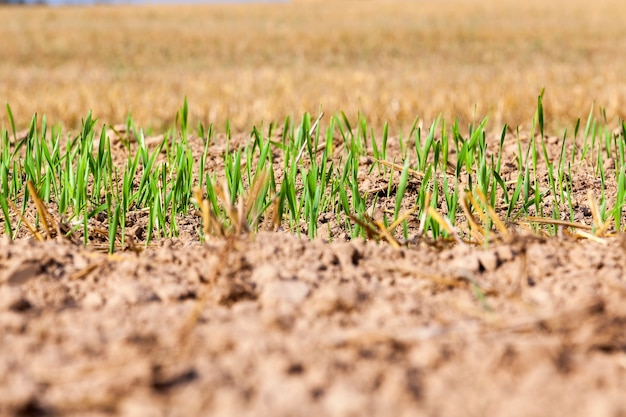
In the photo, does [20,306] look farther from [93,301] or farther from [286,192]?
[286,192]

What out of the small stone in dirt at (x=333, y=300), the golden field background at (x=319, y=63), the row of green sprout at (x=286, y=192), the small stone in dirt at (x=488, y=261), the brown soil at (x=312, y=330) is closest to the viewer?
the brown soil at (x=312, y=330)

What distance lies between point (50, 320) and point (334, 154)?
75.2 inches

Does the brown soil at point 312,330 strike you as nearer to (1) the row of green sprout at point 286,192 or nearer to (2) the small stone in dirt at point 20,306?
(2) the small stone in dirt at point 20,306

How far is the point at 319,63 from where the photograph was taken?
33.3ft

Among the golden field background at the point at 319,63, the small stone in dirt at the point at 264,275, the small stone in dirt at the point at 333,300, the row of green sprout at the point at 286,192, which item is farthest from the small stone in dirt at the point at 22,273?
the golden field background at the point at 319,63

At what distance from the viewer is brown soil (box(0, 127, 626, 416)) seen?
98 centimetres

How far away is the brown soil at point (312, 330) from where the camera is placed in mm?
983

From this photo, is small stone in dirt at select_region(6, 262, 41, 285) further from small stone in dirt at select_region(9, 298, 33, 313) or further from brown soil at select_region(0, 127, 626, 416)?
small stone in dirt at select_region(9, 298, 33, 313)

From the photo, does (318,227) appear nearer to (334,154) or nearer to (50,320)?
(334,154)

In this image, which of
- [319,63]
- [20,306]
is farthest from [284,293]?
[319,63]

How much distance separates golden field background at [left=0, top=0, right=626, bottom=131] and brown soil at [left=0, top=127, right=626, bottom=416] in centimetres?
140

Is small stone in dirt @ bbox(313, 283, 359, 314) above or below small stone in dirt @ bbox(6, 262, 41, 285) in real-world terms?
above

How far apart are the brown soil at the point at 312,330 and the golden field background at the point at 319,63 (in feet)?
4.59

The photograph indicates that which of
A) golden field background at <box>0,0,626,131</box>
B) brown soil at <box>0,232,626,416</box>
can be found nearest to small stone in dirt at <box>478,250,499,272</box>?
brown soil at <box>0,232,626,416</box>
